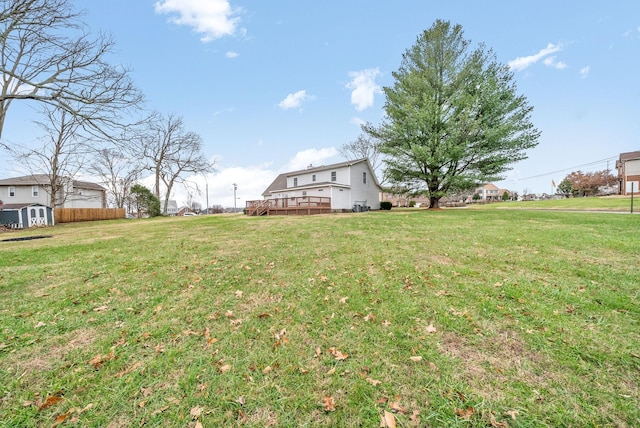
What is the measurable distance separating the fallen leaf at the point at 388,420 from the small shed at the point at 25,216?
3011 cm

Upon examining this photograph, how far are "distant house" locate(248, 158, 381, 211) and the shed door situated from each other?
18.0 metres

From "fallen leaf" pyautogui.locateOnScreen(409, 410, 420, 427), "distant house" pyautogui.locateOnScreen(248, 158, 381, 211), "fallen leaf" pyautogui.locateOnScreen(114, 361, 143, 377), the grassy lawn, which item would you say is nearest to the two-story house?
"distant house" pyautogui.locateOnScreen(248, 158, 381, 211)

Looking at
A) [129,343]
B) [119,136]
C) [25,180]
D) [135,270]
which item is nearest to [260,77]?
[119,136]

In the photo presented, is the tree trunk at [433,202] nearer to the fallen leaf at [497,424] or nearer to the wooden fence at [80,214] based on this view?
the fallen leaf at [497,424]

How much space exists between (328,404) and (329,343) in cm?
83

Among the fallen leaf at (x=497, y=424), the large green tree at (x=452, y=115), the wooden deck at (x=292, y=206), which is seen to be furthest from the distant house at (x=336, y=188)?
the fallen leaf at (x=497, y=424)

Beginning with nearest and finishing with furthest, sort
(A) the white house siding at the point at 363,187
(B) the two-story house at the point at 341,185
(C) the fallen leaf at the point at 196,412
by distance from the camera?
1. (C) the fallen leaf at the point at 196,412
2. (B) the two-story house at the point at 341,185
3. (A) the white house siding at the point at 363,187

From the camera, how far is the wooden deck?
22.7 m

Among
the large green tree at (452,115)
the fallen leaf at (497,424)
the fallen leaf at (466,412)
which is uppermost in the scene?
the large green tree at (452,115)

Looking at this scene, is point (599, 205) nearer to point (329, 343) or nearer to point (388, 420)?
point (329, 343)

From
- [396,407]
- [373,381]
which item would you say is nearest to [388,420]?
[396,407]

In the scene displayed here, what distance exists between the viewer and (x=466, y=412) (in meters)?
1.94

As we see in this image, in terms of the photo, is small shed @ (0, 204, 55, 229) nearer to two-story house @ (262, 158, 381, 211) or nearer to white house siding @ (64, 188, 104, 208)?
white house siding @ (64, 188, 104, 208)

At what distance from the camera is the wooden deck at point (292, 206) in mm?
22672
